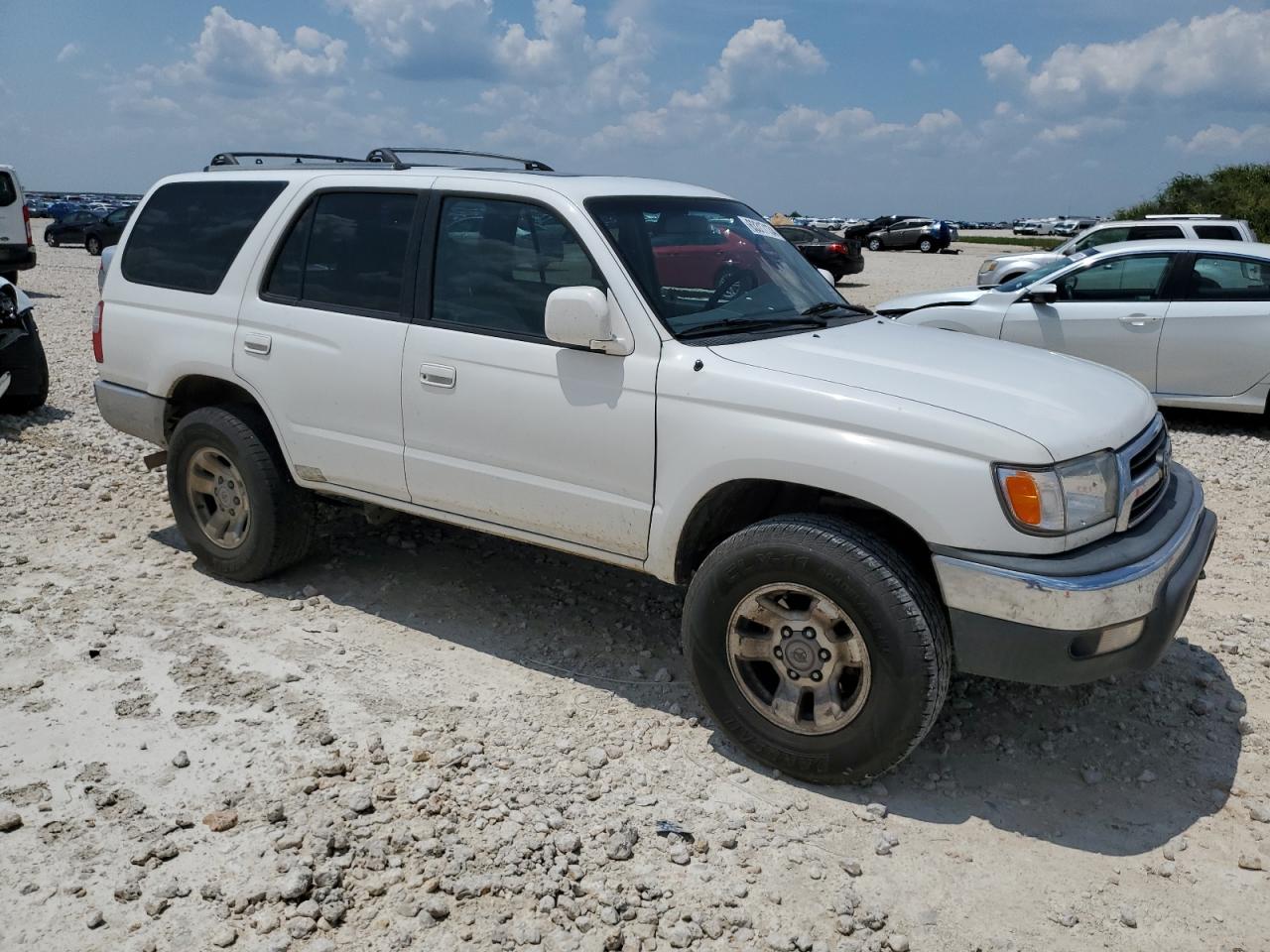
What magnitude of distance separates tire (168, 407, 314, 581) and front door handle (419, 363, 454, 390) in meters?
1.09

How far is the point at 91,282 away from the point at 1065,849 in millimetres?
23137

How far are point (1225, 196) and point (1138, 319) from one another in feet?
105

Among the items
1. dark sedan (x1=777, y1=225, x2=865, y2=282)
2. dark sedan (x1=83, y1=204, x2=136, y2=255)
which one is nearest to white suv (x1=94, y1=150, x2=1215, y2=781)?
dark sedan (x1=777, y1=225, x2=865, y2=282)

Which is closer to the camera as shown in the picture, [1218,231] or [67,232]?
[1218,231]

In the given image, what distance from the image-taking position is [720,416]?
144 inches

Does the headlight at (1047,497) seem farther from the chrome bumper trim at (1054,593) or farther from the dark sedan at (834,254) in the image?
the dark sedan at (834,254)

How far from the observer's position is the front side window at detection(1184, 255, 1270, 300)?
28.8ft

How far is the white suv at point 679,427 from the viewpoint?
3297 millimetres

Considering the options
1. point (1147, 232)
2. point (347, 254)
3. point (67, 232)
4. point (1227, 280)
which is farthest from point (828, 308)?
point (67, 232)

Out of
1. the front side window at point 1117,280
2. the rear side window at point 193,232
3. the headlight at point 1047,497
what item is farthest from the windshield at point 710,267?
the front side window at point 1117,280

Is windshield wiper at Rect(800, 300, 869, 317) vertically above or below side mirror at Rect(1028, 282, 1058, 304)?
above

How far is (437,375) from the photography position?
428cm

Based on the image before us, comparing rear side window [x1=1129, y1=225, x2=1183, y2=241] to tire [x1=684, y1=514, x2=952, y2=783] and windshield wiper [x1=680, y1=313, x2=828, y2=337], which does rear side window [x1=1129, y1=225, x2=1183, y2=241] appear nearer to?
windshield wiper [x1=680, y1=313, x2=828, y2=337]

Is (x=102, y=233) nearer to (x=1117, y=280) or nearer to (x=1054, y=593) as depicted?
(x=1117, y=280)
